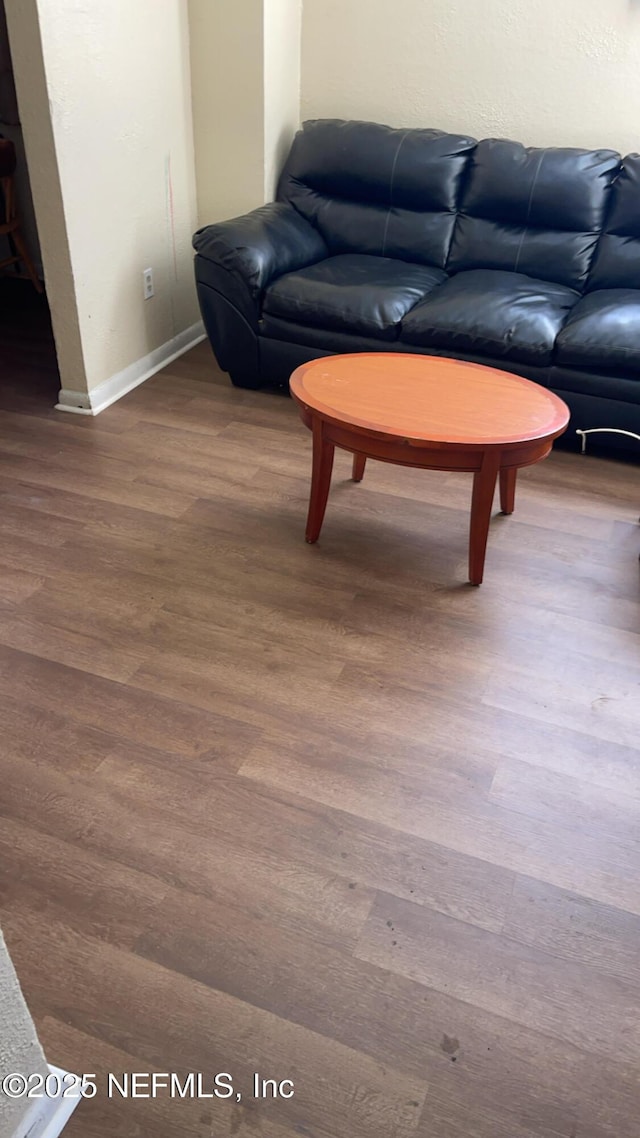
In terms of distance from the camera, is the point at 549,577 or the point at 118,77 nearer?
the point at 549,577

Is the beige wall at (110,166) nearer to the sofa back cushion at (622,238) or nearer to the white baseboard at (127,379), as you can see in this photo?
the white baseboard at (127,379)

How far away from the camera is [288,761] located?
1.84m

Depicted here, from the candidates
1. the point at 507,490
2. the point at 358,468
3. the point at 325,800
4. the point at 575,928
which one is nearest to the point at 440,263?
the point at 358,468

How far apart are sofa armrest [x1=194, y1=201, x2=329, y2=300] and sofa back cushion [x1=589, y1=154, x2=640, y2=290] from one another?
118 cm

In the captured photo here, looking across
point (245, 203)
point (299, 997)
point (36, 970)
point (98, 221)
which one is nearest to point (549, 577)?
point (299, 997)

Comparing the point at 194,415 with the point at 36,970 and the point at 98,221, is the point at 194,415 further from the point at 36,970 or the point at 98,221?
the point at 36,970

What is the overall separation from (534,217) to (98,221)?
1714mm

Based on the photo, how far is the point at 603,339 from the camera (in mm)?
2877

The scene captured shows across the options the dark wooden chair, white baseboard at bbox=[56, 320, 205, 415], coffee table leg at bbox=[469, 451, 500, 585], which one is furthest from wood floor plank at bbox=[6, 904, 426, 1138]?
the dark wooden chair

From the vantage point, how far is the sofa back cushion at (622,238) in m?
3.25

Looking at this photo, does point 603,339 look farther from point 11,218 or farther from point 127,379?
point 11,218

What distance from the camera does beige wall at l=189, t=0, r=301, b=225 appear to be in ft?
11.1

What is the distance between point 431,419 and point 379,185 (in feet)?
5.66

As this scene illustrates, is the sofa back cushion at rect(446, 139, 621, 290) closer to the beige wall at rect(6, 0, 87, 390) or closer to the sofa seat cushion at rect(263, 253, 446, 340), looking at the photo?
the sofa seat cushion at rect(263, 253, 446, 340)
